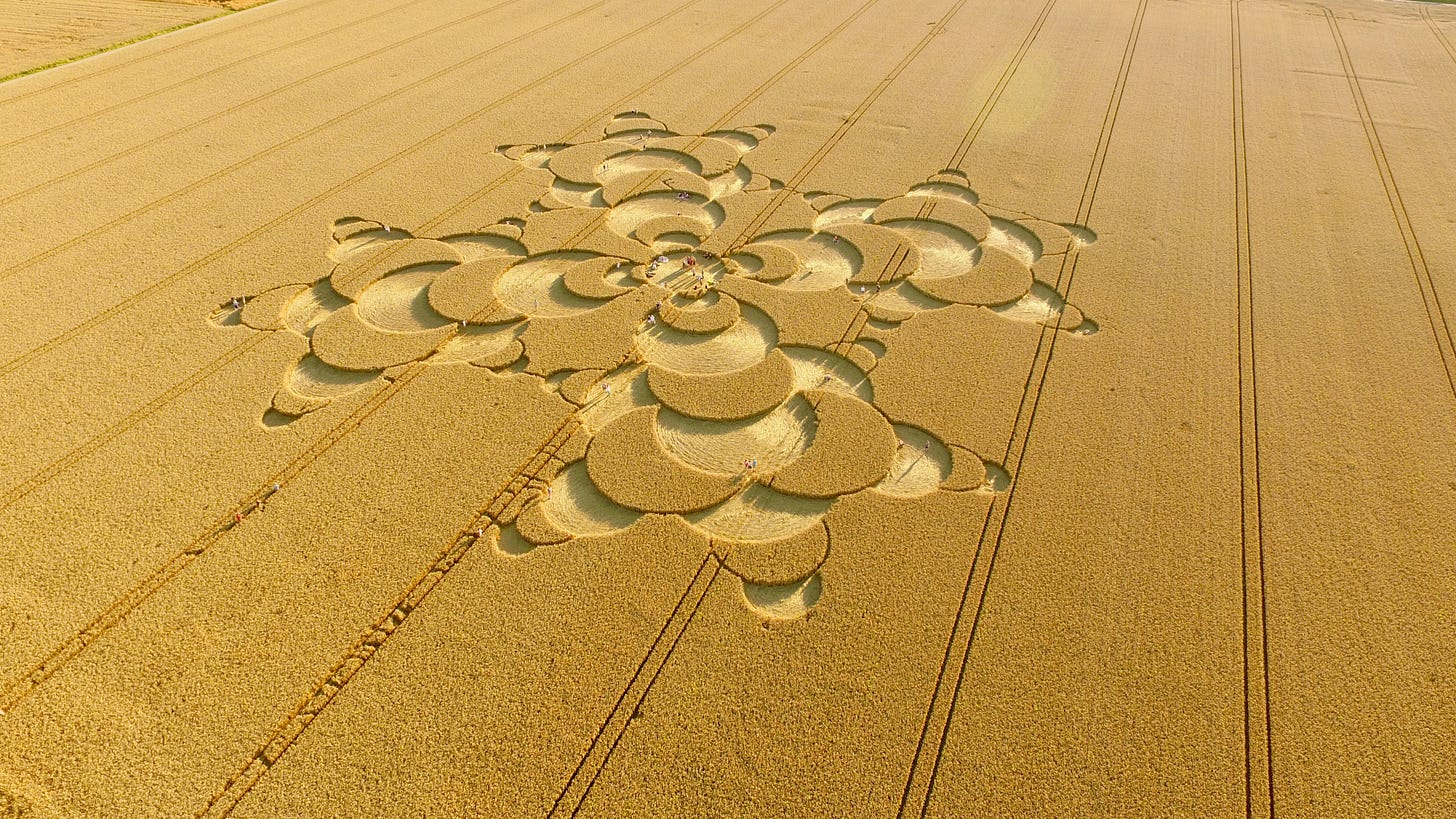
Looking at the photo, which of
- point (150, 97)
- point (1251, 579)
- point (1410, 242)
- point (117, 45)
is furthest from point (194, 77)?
point (1410, 242)

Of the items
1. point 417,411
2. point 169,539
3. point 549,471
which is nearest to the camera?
point 169,539

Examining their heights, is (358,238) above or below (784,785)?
above

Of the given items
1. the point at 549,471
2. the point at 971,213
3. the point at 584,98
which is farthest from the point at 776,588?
the point at 584,98

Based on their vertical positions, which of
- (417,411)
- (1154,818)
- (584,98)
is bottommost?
(1154,818)

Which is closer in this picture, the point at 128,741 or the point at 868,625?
the point at 128,741

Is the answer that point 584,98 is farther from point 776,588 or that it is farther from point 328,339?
point 776,588

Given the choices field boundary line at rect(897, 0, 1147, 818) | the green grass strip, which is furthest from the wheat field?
the green grass strip
